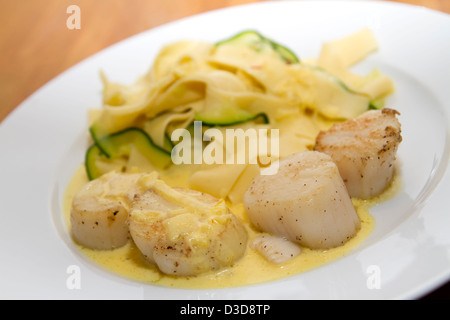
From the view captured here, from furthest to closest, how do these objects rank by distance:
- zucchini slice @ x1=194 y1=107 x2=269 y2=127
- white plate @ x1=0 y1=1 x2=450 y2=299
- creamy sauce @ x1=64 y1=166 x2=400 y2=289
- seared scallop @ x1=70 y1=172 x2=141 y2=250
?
zucchini slice @ x1=194 y1=107 x2=269 y2=127 → seared scallop @ x1=70 y1=172 x2=141 y2=250 → creamy sauce @ x1=64 y1=166 x2=400 y2=289 → white plate @ x1=0 y1=1 x2=450 y2=299

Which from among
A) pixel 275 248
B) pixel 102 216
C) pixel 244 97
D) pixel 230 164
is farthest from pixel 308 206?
pixel 244 97

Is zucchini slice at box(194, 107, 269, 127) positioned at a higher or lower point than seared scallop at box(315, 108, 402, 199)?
lower

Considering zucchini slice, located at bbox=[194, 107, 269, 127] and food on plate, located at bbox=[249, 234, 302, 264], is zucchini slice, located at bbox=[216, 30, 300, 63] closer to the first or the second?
zucchini slice, located at bbox=[194, 107, 269, 127]

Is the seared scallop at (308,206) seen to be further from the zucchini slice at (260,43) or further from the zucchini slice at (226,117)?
the zucchini slice at (260,43)

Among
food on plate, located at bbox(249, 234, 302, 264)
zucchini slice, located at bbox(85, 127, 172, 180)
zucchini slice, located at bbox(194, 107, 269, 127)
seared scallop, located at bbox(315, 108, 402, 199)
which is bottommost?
zucchini slice, located at bbox(85, 127, 172, 180)

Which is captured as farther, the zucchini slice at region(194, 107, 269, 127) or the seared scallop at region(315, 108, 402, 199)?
the zucchini slice at region(194, 107, 269, 127)

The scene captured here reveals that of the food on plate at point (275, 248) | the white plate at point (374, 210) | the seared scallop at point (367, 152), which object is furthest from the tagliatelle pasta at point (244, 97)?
the food on plate at point (275, 248)

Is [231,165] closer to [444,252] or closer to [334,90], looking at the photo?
[334,90]

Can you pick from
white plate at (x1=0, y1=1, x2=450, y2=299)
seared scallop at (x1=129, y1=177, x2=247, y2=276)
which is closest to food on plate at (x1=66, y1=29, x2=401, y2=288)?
seared scallop at (x1=129, y1=177, x2=247, y2=276)
